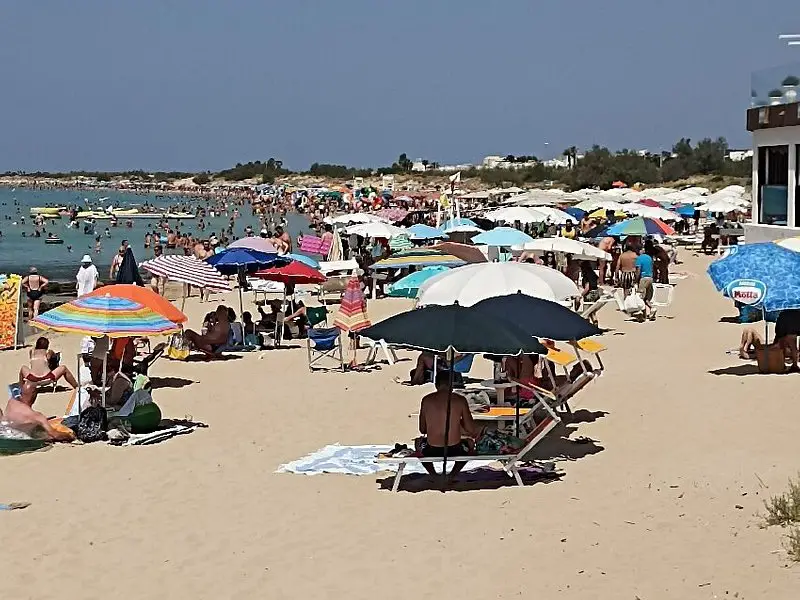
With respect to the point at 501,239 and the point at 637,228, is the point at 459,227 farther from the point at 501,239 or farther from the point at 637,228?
the point at 501,239

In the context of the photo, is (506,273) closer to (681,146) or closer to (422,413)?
(422,413)

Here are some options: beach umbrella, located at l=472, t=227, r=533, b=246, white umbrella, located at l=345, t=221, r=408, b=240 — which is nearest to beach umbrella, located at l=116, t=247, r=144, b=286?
beach umbrella, located at l=472, t=227, r=533, b=246

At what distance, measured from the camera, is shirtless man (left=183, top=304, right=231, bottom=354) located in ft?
48.0

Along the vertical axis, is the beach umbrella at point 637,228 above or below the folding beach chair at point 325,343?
above

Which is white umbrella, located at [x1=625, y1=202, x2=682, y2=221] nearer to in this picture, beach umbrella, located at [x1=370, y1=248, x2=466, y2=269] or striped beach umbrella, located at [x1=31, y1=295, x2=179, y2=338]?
beach umbrella, located at [x1=370, y1=248, x2=466, y2=269]

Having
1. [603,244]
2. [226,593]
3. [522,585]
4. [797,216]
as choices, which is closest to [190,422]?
[226,593]

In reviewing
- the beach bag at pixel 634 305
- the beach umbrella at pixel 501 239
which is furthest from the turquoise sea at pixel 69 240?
the beach bag at pixel 634 305

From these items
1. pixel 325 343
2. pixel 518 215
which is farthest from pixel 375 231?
pixel 325 343

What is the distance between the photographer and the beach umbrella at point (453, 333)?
7.44 metres

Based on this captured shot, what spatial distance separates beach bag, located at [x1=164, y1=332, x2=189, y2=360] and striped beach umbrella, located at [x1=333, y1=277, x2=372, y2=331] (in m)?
2.18

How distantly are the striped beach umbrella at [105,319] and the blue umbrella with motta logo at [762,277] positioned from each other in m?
5.55

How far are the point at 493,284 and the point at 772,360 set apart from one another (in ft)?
12.2

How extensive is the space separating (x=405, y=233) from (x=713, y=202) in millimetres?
11060

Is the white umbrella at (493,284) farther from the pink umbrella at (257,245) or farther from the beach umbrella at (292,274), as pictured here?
the pink umbrella at (257,245)
